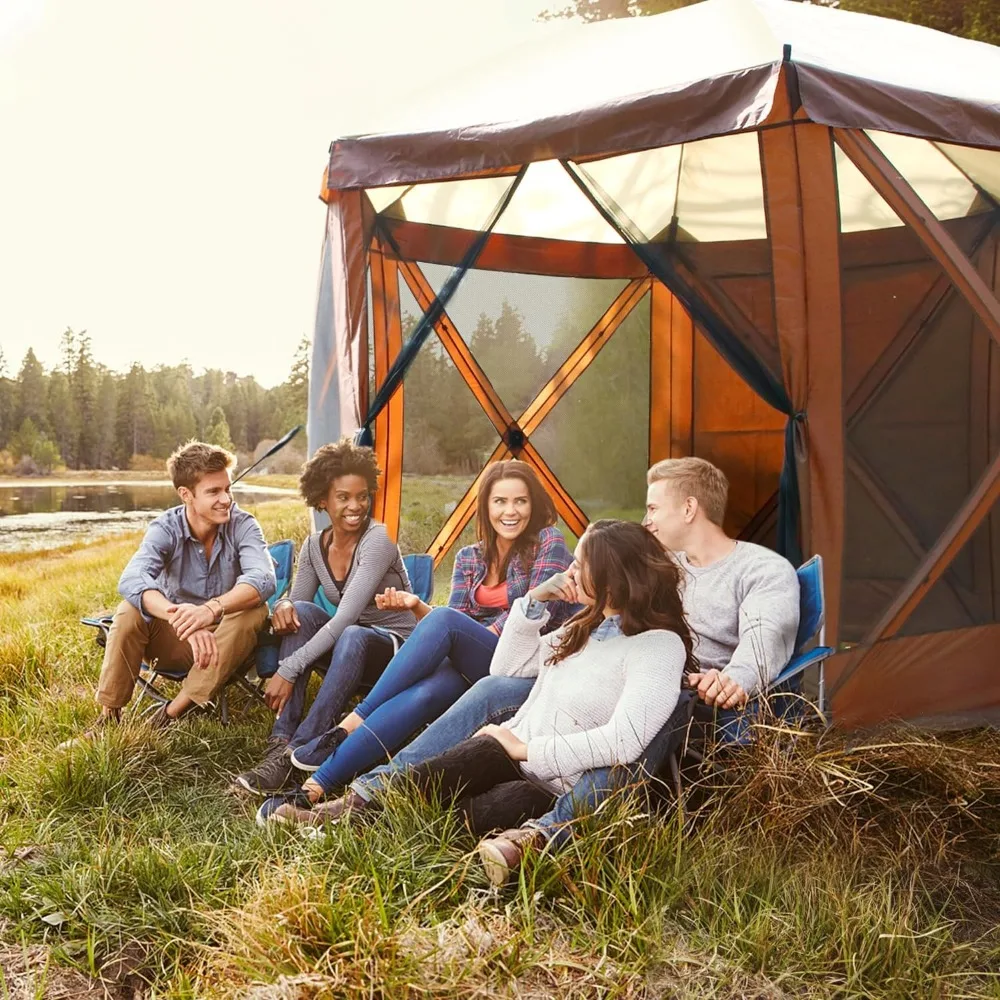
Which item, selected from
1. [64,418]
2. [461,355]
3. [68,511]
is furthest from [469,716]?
[64,418]

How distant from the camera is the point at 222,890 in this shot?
2.16 metres

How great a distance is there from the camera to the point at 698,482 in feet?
9.85

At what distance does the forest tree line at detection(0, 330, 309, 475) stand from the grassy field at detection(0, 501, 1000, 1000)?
9551 mm

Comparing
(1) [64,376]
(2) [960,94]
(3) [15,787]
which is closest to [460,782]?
(3) [15,787]

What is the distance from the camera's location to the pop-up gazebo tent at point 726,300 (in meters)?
3.12

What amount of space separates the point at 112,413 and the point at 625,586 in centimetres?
1199

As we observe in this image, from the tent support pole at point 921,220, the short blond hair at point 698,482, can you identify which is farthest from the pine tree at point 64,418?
the tent support pole at point 921,220

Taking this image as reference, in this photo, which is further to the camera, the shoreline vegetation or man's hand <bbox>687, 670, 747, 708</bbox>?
the shoreline vegetation

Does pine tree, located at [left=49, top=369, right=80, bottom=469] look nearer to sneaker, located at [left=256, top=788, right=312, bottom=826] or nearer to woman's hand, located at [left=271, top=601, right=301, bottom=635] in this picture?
woman's hand, located at [left=271, top=601, right=301, bottom=635]

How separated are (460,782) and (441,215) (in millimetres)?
2586

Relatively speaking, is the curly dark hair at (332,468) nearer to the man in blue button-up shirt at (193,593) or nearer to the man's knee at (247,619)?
the man in blue button-up shirt at (193,593)

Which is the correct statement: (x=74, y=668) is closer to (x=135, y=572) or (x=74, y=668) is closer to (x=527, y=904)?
(x=135, y=572)

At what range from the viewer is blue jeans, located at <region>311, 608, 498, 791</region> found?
2650 mm

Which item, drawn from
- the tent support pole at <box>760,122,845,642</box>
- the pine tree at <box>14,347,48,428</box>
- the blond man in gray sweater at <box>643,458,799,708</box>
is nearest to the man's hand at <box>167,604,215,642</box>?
the blond man in gray sweater at <box>643,458,799,708</box>
